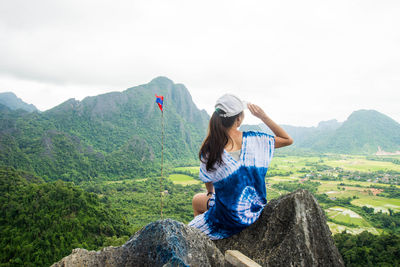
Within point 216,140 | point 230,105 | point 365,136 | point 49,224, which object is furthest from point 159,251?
point 365,136

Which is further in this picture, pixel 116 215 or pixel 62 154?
pixel 62 154

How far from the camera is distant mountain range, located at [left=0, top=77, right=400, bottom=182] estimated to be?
50625 mm

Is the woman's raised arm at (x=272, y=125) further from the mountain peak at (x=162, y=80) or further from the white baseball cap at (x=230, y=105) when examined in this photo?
the mountain peak at (x=162, y=80)

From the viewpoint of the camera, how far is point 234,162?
6.51 feet

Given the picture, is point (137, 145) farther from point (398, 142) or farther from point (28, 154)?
point (398, 142)

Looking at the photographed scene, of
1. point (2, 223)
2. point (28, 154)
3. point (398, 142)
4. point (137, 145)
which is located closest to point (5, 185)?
point (2, 223)

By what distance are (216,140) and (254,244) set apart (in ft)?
3.67

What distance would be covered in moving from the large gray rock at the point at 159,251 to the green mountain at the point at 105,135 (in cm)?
5214

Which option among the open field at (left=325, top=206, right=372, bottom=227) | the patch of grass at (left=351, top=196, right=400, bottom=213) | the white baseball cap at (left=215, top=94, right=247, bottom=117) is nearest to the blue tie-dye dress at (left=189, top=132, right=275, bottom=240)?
the white baseball cap at (left=215, top=94, right=247, bottom=117)

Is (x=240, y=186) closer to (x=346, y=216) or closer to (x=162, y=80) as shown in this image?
(x=346, y=216)

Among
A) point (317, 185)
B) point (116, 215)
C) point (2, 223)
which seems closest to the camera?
point (2, 223)

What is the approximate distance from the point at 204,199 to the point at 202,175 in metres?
0.42

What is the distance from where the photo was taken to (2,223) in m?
21.6

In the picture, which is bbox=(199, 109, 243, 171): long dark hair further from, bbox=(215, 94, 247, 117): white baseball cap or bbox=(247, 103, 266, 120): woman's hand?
bbox=(247, 103, 266, 120): woman's hand
